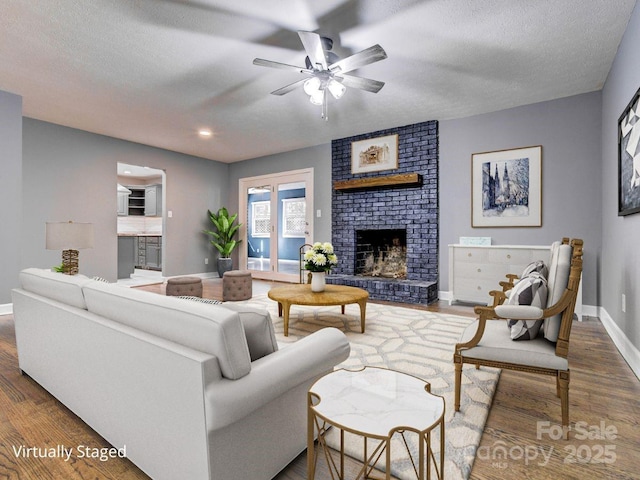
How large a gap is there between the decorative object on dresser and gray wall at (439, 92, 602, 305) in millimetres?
70

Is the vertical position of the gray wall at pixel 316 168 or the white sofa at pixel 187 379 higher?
the gray wall at pixel 316 168

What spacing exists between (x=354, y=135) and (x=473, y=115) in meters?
1.86

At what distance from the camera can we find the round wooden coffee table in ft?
9.89

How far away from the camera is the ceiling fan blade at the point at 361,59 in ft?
8.05

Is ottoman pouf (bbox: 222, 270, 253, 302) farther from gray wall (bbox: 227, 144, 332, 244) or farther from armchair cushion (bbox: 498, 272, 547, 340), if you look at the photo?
armchair cushion (bbox: 498, 272, 547, 340)

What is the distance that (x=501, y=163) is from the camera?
14.5 ft

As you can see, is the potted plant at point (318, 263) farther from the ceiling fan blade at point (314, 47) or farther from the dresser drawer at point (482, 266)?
the dresser drawer at point (482, 266)

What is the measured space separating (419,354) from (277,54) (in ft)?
9.63

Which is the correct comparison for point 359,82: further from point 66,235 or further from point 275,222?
point 275,222

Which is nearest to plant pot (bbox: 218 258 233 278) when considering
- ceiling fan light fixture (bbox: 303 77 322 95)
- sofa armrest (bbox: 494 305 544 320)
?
ceiling fan light fixture (bbox: 303 77 322 95)

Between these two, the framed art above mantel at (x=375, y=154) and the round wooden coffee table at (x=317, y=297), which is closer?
the round wooden coffee table at (x=317, y=297)

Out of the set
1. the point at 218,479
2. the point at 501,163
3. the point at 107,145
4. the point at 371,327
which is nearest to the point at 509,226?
the point at 501,163

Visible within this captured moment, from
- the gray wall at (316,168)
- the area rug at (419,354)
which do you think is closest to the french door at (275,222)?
the gray wall at (316,168)

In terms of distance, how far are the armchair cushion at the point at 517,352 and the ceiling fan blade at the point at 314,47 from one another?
7.52ft
